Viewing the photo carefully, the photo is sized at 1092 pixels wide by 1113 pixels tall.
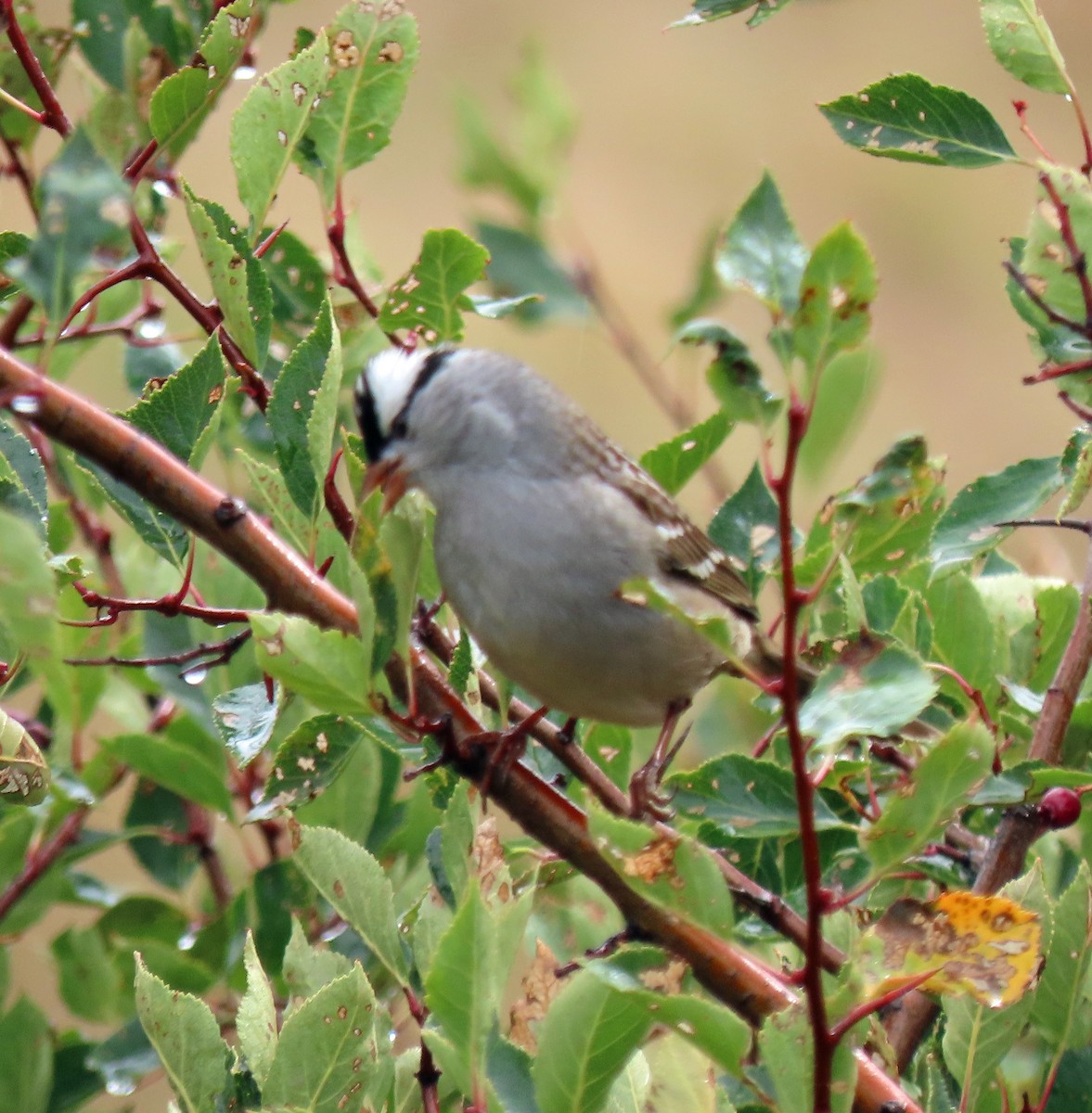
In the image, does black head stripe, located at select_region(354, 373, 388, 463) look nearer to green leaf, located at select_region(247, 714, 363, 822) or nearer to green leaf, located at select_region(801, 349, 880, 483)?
green leaf, located at select_region(801, 349, 880, 483)

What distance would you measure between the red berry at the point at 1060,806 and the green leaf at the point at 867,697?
16.7 inches

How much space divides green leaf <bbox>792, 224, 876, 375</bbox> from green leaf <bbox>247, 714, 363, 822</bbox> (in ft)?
2.01

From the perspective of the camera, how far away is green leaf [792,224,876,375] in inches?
36.5

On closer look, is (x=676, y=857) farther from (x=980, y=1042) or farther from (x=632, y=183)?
(x=632, y=183)

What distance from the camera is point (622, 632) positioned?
6.66 feet

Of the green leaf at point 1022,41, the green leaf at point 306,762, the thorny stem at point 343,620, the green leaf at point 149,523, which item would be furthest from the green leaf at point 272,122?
the green leaf at point 1022,41

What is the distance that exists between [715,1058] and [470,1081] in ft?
0.56

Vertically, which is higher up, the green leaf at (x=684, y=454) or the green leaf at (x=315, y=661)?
the green leaf at (x=315, y=661)

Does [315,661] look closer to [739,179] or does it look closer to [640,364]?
[640,364]

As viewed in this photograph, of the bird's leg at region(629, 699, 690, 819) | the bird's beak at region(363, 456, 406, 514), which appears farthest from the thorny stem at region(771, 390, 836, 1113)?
the bird's beak at region(363, 456, 406, 514)

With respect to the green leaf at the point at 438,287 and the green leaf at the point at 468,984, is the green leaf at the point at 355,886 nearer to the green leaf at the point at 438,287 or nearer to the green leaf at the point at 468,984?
the green leaf at the point at 468,984

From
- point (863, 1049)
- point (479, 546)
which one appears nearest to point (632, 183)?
point (479, 546)

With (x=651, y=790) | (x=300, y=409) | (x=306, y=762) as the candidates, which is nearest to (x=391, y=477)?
(x=651, y=790)

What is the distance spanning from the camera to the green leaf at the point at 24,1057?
1.70 metres
